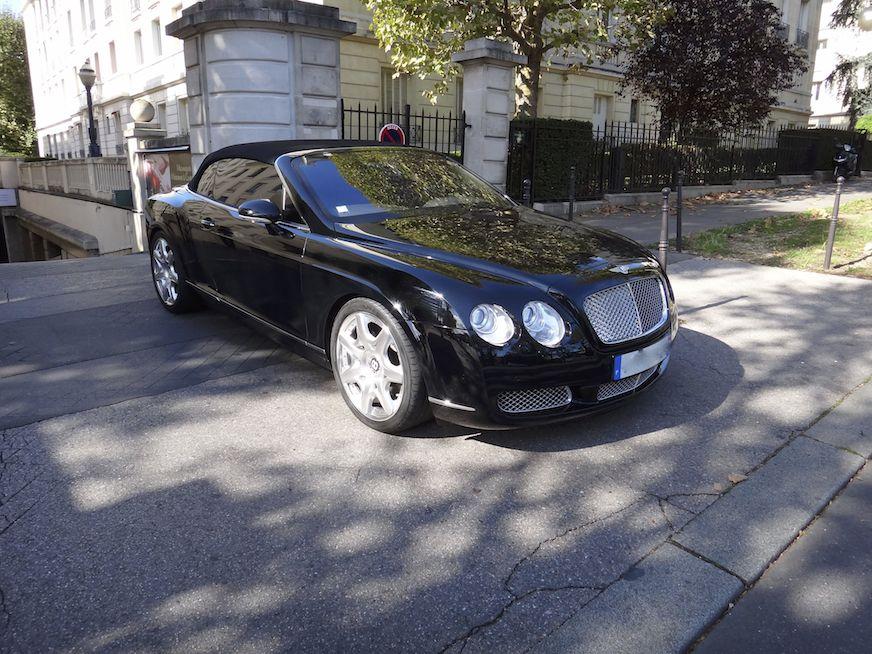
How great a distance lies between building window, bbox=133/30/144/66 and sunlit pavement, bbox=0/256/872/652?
3318cm

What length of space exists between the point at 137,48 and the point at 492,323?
119 ft

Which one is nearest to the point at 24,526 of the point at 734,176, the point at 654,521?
the point at 654,521

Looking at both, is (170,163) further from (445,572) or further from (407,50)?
(445,572)

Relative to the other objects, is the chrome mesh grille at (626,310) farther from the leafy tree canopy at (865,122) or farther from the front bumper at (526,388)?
the leafy tree canopy at (865,122)

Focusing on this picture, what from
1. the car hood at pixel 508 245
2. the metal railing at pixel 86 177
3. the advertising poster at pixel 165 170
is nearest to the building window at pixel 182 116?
the metal railing at pixel 86 177

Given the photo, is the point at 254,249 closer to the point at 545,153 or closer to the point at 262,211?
the point at 262,211

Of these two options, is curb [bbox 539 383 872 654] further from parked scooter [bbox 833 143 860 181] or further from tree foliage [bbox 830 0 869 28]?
tree foliage [bbox 830 0 869 28]

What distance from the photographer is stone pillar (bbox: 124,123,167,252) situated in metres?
12.2

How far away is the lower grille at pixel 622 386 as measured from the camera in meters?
3.38

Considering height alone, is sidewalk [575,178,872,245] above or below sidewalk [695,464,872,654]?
above

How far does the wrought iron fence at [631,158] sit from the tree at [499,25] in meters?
1.58

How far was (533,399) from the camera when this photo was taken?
3.22 meters

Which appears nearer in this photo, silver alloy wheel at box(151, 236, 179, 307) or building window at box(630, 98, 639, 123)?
silver alloy wheel at box(151, 236, 179, 307)

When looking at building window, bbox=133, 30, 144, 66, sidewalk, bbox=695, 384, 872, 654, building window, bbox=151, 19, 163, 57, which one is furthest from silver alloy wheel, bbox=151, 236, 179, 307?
building window, bbox=133, 30, 144, 66
